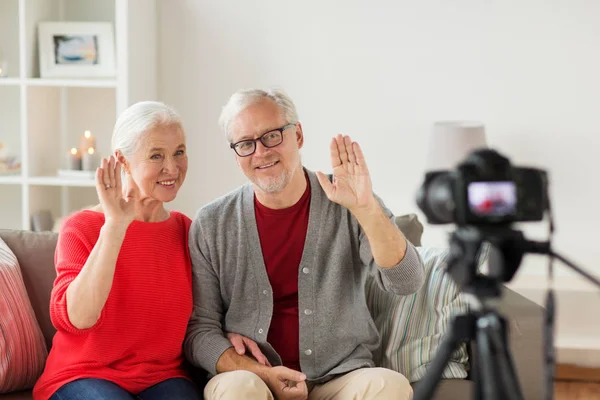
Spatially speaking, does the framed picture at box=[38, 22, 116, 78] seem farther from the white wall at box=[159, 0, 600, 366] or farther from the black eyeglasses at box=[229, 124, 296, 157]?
the black eyeglasses at box=[229, 124, 296, 157]

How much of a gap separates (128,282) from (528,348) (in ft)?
3.53

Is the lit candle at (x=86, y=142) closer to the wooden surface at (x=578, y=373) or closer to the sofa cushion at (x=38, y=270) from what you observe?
the sofa cushion at (x=38, y=270)

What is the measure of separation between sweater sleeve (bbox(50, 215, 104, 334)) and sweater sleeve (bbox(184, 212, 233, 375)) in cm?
26

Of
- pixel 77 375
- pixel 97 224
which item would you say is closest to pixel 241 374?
pixel 77 375

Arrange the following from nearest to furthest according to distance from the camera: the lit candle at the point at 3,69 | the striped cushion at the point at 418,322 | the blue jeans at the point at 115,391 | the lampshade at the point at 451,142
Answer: the blue jeans at the point at 115,391 < the striped cushion at the point at 418,322 < the lampshade at the point at 451,142 < the lit candle at the point at 3,69

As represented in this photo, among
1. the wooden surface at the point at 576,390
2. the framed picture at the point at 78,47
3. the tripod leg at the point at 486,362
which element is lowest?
the wooden surface at the point at 576,390

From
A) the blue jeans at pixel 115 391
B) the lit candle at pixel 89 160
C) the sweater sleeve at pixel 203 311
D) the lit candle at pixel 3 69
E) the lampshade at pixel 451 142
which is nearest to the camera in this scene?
the blue jeans at pixel 115 391

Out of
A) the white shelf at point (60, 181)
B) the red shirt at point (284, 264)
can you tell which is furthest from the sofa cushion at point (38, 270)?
the white shelf at point (60, 181)

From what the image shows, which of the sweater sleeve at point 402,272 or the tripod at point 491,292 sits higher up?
the tripod at point 491,292

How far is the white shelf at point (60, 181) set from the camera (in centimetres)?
365

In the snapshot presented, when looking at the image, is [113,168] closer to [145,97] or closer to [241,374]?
[241,374]

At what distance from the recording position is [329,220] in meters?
2.26

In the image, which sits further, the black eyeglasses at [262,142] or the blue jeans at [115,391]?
the black eyeglasses at [262,142]

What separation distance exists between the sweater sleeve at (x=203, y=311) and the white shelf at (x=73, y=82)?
1.52m
